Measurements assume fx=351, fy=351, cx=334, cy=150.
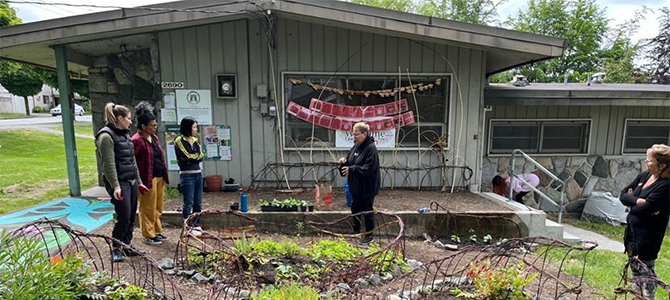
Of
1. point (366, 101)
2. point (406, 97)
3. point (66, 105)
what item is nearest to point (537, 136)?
point (406, 97)

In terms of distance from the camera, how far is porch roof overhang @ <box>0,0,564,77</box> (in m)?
4.81

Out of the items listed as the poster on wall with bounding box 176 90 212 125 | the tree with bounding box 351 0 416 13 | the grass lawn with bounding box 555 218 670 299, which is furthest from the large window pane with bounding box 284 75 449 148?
the tree with bounding box 351 0 416 13

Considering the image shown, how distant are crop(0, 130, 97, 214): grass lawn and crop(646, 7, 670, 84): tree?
71.8 feet

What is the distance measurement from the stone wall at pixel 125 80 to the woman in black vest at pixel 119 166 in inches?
106

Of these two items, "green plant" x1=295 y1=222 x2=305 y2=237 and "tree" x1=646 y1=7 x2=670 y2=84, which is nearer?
"green plant" x1=295 y1=222 x2=305 y2=237

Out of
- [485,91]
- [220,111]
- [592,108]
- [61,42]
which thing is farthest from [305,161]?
[592,108]

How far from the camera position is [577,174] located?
7277mm

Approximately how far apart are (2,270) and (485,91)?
6569 millimetres

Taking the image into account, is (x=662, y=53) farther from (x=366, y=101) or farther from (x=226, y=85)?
(x=226, y=85)

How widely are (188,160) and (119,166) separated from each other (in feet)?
2.73

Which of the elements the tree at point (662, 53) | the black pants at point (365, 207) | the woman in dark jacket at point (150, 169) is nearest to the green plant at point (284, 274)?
the black pants at point (365, 207)

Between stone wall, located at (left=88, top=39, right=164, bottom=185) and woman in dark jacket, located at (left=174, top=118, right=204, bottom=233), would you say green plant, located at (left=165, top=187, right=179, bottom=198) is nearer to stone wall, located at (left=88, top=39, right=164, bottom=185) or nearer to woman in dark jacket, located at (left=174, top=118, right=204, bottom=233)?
stone wall, located at (left=88, top=39, right=164, bottom=185)

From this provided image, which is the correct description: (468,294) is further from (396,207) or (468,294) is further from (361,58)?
(361,58)

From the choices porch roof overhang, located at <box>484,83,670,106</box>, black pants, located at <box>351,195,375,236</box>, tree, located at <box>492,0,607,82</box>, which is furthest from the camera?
tree, located at <box>492,0,607,82</box>
